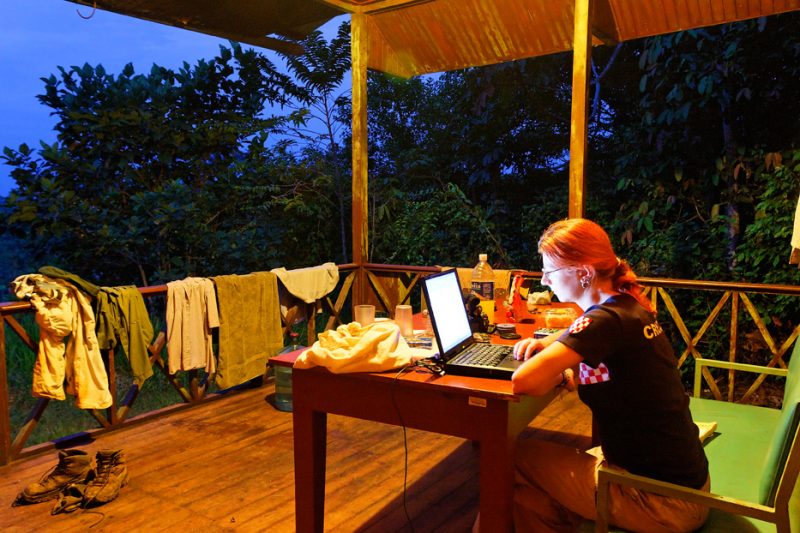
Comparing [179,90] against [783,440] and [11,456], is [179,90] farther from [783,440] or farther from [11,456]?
[783,440]

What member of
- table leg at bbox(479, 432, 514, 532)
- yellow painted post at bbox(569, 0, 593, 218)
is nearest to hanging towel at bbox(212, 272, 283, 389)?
yellow painted post at bbox(569, 0, 593, 218)

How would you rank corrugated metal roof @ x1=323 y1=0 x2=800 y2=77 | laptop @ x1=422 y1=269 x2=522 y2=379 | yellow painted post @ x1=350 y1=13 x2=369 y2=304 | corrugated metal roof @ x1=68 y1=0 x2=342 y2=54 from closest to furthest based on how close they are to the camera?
laptop @ x1=422 y1=269 x2=522 y2=379 → corrugated metal roof @ x1=323 y1=0 x2=800 y2=77 → corrugated metal roof @ x1=68 y1=0 x2=342 y2=54 → yellow painted post @ x1=350 y1=13 x2=369 y2=304

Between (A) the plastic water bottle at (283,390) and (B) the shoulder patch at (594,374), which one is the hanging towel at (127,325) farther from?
(B) the shoulder patch at (594,374)

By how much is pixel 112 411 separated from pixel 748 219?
5501mm

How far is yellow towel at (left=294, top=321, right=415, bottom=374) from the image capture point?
1894 millimetres

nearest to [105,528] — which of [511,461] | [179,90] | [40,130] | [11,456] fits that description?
[11,456]

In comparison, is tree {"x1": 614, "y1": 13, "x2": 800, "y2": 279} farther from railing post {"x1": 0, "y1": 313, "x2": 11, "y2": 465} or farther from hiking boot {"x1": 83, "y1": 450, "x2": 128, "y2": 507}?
railing post {"x1": 0, "y1": 313, "x2": 11, "y2": 465}

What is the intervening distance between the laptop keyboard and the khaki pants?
0.88 feet

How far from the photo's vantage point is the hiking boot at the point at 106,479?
263 centimetres

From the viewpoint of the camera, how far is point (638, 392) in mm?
1581

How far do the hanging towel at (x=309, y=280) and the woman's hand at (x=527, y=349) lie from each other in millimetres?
2490

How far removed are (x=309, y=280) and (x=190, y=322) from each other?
1.03m

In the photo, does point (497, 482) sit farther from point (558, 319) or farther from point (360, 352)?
point (558, 319)

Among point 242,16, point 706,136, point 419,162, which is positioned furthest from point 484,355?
point 419,162
